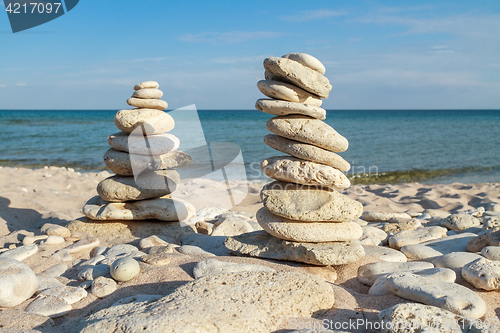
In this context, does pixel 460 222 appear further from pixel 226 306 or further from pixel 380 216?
pixel 226 306

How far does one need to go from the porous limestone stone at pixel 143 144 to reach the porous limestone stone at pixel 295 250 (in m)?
1.82

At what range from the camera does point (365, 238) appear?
191 inches

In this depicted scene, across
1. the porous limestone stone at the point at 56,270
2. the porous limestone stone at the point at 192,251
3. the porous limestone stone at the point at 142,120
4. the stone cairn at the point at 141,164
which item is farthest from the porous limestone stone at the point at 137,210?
the porous limestone stone at the point at 56,270

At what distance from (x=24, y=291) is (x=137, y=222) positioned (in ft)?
8.07

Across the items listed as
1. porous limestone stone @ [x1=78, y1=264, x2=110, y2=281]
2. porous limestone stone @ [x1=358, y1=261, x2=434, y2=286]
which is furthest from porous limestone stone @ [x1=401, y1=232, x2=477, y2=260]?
porous limestone stone @ [x1=78, y1=264, x2=110, y2=281]

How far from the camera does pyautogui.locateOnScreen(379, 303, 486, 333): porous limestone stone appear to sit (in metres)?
2.04

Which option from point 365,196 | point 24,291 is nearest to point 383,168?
point 365,196

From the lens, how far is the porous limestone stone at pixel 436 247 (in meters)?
4.06

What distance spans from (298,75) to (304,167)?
93 centimetres

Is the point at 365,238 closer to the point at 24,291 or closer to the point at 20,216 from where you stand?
the point at 24,291

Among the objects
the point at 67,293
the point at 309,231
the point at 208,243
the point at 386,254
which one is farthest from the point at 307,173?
the point at 67,293

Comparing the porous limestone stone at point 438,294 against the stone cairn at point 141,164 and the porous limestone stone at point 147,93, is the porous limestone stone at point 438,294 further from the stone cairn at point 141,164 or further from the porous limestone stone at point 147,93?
the porous limestone stone at point 147,93

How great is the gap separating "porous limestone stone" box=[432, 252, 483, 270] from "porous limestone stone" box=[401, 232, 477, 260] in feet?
1.16

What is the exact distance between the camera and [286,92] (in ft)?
12.4
